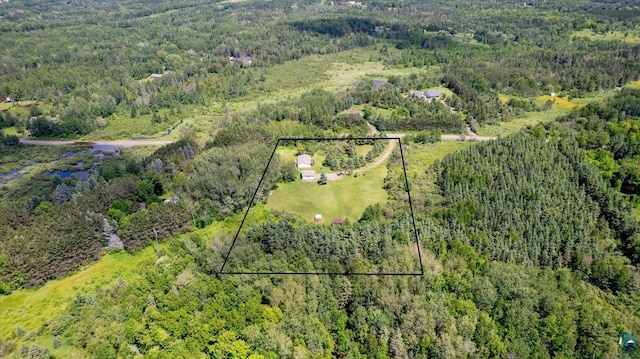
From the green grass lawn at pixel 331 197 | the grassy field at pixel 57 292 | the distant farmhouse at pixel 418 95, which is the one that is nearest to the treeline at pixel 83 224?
the grassy field at pixel 57 292

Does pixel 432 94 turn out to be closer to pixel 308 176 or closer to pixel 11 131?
pixel 308 176

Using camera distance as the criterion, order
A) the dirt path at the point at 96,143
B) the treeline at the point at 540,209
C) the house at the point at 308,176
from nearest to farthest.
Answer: the treeline at the point at 540,209 → the house at the point at 308,176 → the dirt path at the point at 96,143

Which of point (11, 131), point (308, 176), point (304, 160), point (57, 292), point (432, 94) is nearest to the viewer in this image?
point (57, 292)

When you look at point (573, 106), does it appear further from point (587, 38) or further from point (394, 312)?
point (394, 312)

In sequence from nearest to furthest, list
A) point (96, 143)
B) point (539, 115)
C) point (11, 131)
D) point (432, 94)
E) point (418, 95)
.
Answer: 1. point (96, 143)
2. point (539, 115)
3. point (11, 131)
4. point (432, 94)
5. point (418, 95)

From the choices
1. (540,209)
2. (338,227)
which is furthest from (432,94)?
Answer: (338,227)

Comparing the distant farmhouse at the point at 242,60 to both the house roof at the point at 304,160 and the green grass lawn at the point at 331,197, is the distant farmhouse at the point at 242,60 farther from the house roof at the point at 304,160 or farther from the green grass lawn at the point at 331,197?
the green grass lawn at the point at 331,197
